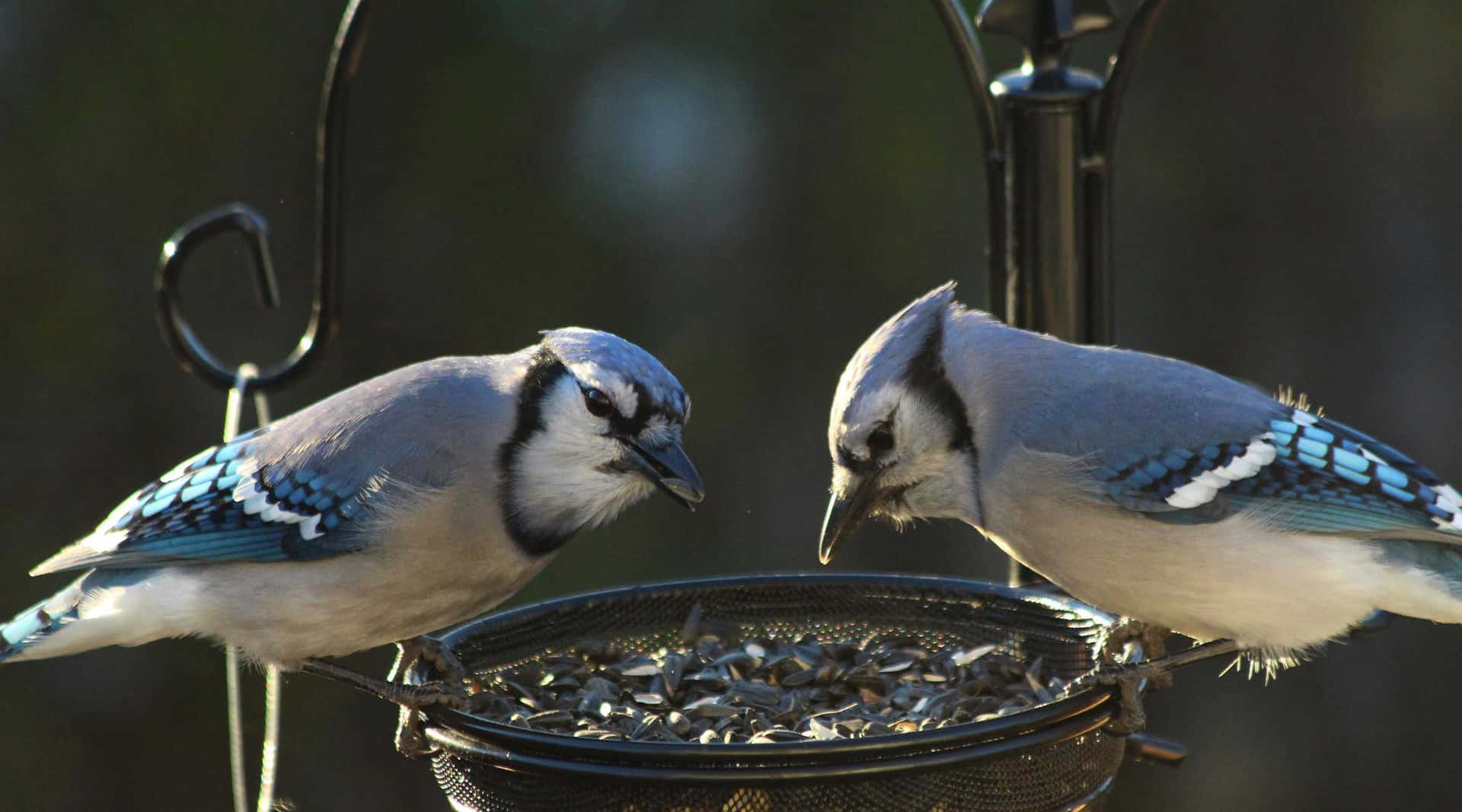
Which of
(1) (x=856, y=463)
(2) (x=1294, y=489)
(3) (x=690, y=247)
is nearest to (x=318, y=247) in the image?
(1) (x=856, y=463)

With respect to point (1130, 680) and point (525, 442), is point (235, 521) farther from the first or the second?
point (1130, 680)

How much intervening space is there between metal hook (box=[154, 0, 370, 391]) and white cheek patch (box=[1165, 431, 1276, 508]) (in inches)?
54.7

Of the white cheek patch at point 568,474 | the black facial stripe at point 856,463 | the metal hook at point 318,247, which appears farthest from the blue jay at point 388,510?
the black facial stripe at point 856,463

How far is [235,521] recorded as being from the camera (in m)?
2.81

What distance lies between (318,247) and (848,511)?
0.97 meters

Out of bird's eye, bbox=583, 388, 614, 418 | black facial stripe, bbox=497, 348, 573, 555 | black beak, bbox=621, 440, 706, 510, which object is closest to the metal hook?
black facial stripe, bbox=497, 348, 573, 555

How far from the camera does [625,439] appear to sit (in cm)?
269

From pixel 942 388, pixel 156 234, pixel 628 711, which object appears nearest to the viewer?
pixel 628 711

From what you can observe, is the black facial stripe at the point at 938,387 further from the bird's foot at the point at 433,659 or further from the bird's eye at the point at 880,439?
the bird's foot at the point at 433,659

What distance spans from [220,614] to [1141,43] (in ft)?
5.69

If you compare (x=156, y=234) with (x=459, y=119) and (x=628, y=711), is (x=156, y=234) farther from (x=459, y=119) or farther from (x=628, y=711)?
(x=628, y=711)

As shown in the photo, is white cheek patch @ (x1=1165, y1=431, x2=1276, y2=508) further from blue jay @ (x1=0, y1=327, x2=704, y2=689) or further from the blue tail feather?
the blue tail feather

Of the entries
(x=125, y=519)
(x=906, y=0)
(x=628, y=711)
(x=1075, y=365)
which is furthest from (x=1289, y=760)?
(x=125, y=519)

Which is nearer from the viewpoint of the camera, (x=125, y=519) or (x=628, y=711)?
(x=628, y=711)
